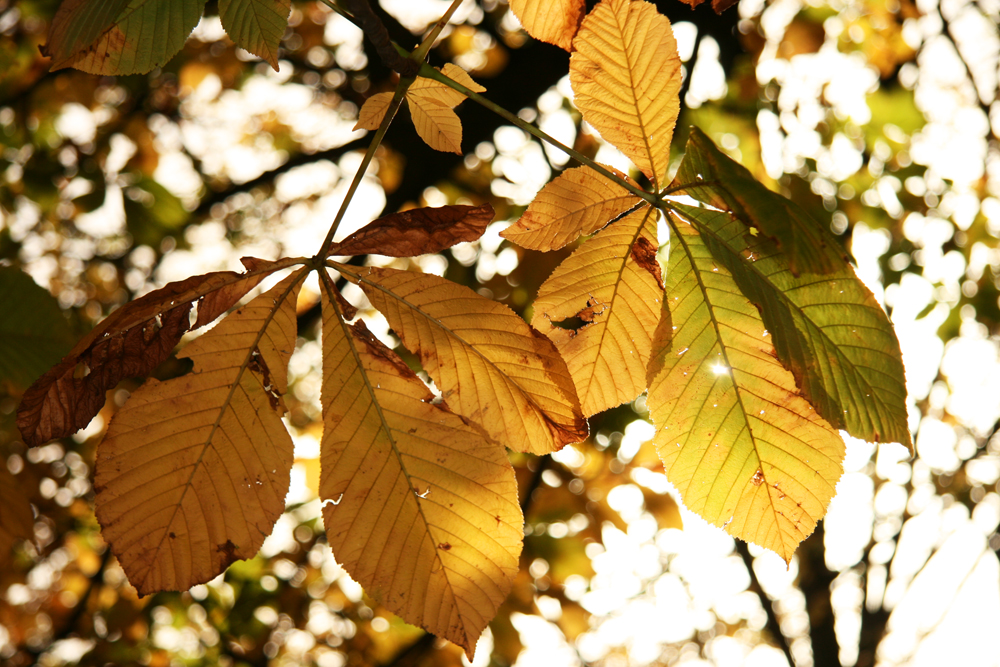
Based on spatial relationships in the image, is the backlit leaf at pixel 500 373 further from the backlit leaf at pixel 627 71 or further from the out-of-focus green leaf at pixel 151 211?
the out-of-focus green leaf at pixel 151 211

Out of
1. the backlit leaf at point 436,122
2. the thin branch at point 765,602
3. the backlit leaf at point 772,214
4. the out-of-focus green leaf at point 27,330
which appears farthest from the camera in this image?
the thin branch at point 765,602

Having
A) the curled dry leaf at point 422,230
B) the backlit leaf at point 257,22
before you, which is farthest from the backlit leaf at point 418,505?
the backlit leaf at point 257,22

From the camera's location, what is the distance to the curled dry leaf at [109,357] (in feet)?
1.90

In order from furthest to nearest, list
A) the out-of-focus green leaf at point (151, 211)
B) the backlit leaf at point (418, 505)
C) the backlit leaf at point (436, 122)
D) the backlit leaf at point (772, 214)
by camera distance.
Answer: the out-of-focus green leaf at point (151, 211) < the backlit leaf at point (436, 122) < the backlit leaf at point (418, 505) < the backlit leaf at point (772, 214)

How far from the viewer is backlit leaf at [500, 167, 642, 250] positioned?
2.16ft

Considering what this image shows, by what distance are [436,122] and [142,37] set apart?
0.32 metres

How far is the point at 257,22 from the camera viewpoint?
64 centimetres

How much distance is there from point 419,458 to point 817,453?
39 cm

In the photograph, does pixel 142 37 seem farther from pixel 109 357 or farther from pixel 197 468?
pixel 197 468

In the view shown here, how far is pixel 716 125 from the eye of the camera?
1.94 meters

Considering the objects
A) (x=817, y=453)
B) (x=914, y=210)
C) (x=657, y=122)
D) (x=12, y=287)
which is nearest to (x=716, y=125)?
(x=914, y=210)

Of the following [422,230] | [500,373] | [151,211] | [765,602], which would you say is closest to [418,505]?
[500,373]

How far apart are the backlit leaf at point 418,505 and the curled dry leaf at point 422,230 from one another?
134mm

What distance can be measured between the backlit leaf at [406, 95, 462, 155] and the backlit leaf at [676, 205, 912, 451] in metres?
0.37
